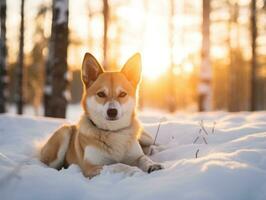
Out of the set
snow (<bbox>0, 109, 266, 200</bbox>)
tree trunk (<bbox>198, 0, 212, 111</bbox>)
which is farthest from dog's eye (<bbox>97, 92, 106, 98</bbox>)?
tree trunk (<bbox>198, 0, 212, 111</bbox>)

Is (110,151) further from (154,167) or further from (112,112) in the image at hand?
(154,167)

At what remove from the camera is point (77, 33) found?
26.1m

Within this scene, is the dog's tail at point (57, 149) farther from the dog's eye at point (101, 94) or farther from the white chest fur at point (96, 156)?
the dog's eye at point (101, 94)

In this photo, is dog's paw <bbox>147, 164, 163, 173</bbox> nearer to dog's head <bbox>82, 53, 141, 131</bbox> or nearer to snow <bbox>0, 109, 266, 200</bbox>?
snow <bbox>0, 109, 266, 200</bbox>

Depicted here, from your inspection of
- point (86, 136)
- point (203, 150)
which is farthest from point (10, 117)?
point (203, 150)

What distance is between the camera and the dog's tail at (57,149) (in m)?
4.94

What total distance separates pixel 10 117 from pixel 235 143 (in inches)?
169

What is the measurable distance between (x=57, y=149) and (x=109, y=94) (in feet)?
3.91

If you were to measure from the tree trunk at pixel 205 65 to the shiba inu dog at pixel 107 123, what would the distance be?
20.9 ft

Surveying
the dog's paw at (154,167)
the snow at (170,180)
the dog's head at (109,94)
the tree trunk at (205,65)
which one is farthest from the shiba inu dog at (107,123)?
the tree trunk at (205,65)

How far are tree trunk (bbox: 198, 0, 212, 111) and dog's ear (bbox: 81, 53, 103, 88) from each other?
6.60 meters

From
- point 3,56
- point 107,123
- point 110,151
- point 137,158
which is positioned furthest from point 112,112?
point 3,56

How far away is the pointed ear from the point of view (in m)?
4.82

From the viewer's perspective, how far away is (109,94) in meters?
4.46
